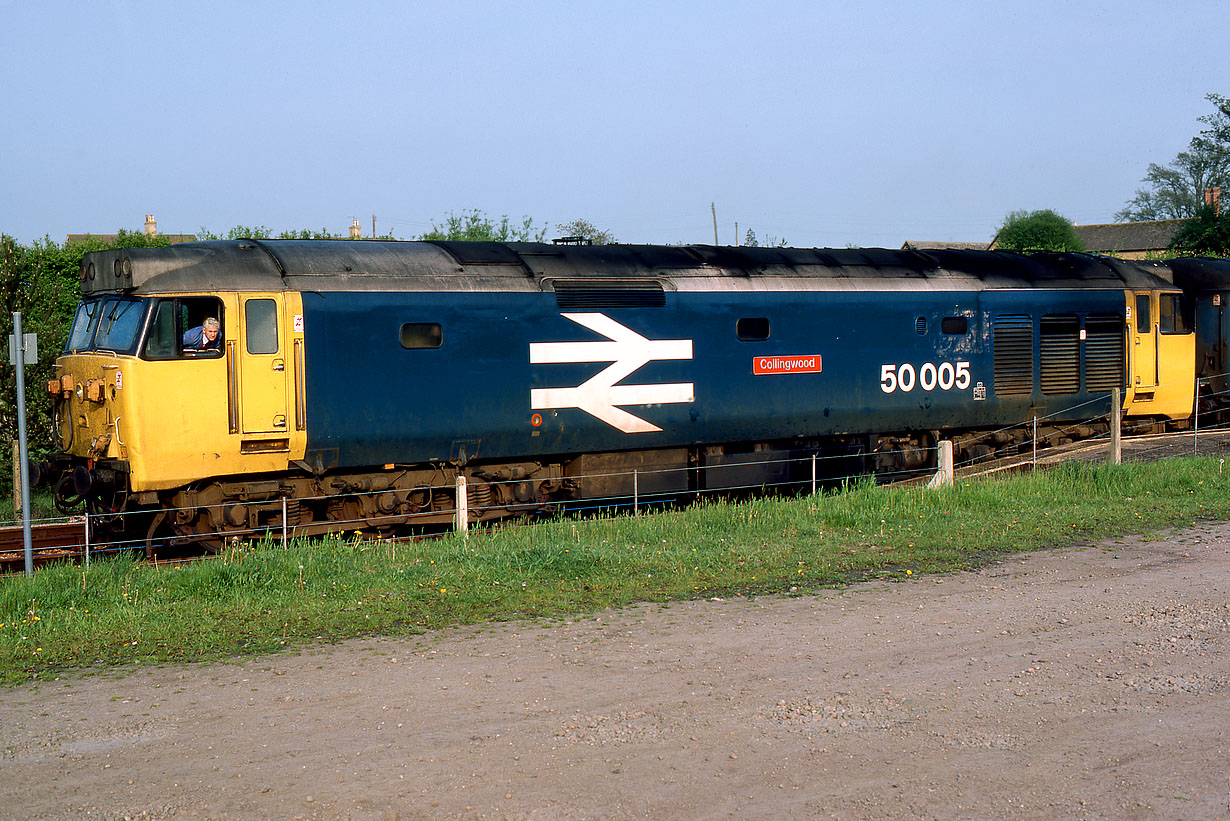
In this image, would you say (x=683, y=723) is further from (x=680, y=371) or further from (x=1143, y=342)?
(x=1143, y=342)

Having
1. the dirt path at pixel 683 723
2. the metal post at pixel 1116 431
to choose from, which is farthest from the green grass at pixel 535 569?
the metal post at pixel 1116 431

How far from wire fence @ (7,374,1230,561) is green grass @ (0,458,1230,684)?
957 millimetres

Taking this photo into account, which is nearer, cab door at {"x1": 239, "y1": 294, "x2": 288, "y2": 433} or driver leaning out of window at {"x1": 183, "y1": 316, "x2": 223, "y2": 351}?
driver leaning out of window at {"x1": 183, "y1": 316, "x2": 223, "y2": 351}

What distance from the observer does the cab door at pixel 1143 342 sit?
19953mm

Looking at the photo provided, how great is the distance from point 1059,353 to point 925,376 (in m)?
2.80

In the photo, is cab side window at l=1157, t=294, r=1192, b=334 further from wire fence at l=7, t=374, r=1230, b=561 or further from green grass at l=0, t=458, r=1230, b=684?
green grass at l=0, t=458, r=1230, b=684

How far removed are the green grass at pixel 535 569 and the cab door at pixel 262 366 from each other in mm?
1633

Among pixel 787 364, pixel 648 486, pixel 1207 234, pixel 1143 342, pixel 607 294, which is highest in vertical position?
pixel 1207 234

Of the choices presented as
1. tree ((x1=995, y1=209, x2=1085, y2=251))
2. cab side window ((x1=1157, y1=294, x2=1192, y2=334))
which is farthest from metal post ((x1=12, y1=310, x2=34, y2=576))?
tree ((x1=995, y1=209, x2=1085, y2=251))

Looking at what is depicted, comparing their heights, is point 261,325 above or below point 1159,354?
above

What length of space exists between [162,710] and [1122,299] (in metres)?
17.7

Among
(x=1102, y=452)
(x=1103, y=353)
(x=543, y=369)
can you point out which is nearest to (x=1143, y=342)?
(x=1103, y=353)

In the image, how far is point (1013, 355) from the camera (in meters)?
18.9

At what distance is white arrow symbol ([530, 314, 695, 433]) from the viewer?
49.6 feet
